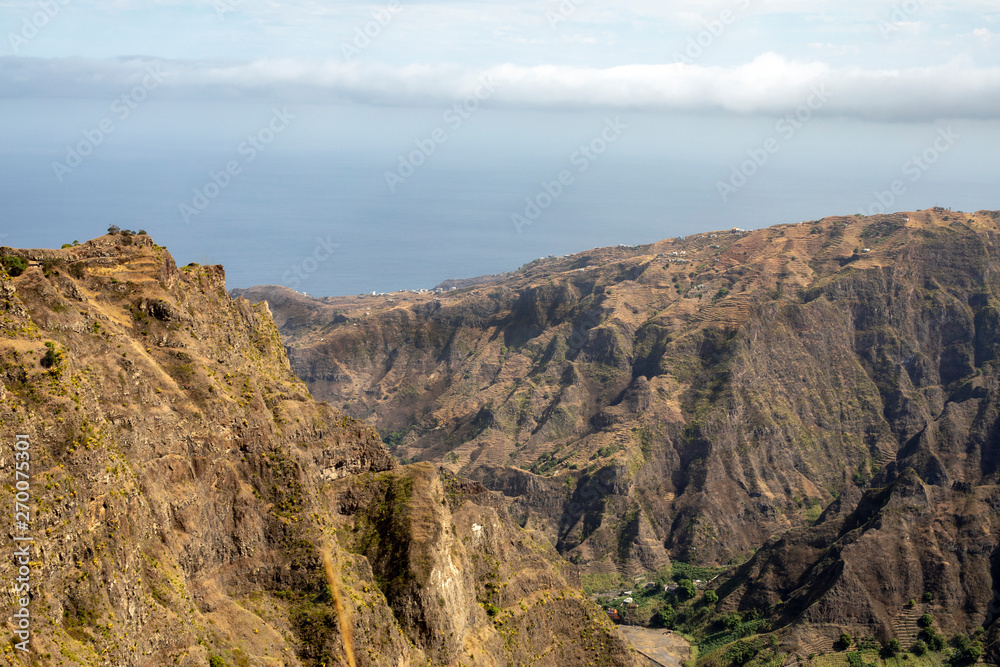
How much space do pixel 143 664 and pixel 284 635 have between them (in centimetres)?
1195

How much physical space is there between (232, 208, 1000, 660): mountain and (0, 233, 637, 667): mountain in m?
49.4

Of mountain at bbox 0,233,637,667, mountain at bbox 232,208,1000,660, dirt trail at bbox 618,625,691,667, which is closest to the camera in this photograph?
mountain at bbox 0,233,637,667

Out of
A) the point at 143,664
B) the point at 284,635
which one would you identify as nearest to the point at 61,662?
the point at 143,664

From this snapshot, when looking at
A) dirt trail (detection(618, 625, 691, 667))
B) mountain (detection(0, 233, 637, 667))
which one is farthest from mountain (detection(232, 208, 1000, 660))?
mountain (detection(0, 233, 637, 667))

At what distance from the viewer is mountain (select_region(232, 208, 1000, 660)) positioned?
120875mm

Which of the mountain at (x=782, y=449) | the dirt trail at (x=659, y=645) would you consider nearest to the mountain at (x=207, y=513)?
the dirt trail at (x=659, y=645)

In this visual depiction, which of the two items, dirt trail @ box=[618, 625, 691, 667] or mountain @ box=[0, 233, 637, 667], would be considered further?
dirt trail @ box=[618, 625, 691, 667]

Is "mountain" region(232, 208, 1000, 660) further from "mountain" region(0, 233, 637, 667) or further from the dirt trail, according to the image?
"mountain" region(0, 233, 637, 667)

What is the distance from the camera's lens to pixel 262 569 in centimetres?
6519

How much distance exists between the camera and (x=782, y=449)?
168875 millimetres

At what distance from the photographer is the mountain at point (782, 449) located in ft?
397

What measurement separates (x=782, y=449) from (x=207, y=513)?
127 m

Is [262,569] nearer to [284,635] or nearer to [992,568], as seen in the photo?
[284,635]

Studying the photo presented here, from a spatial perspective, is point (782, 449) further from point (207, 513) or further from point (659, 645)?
point (207, 513)
